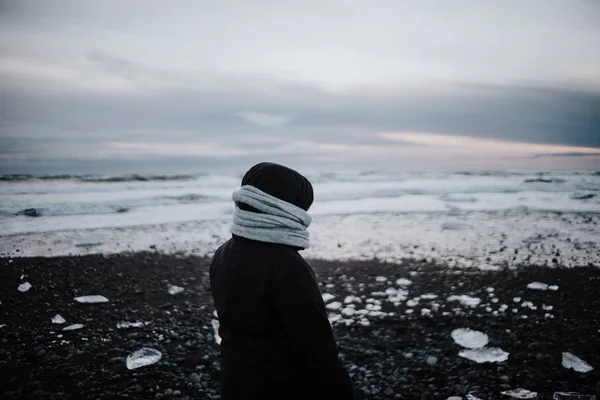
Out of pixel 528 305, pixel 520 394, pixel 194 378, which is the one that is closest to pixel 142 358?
pixel 194 378

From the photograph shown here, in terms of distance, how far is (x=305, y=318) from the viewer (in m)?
2.11

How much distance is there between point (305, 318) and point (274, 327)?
21 centimetres

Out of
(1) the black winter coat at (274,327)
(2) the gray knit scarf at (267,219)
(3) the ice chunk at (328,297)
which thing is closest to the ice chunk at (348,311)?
(3) the ice chunk at (328,297)

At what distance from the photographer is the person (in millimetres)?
2125

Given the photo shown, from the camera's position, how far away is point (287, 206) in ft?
7.31

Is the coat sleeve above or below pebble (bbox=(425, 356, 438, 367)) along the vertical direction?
above

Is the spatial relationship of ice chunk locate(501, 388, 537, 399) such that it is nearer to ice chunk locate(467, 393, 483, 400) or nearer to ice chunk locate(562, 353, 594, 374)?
ice chunk locate(467, 393, 483, 400)

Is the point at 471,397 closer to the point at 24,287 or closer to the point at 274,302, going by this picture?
the point at 274,302

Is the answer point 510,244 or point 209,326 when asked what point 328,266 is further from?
point 510,244

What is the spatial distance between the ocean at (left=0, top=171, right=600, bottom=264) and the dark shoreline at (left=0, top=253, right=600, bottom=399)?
192cm

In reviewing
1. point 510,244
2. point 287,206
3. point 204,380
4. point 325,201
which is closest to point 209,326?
point 204,380

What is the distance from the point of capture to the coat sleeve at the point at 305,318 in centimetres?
210

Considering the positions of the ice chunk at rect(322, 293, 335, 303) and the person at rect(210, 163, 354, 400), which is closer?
the person at rect(210, 163, 354, 400)

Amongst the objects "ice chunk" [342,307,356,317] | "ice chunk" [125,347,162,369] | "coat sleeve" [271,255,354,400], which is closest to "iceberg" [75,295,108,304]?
"ice chunk" [125,347,162,369]
